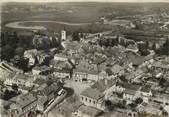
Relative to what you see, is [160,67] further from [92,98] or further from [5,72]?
[5,72]

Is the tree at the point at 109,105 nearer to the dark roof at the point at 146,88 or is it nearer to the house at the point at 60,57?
the dark roof at the point at 146,88

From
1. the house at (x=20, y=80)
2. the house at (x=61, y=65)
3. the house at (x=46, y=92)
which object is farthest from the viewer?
the house at (x=61, y=65)

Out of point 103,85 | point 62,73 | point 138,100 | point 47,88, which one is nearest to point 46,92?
point 47,88

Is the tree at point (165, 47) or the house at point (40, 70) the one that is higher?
the tree at point (165, 47)

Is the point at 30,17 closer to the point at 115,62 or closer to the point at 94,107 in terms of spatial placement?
the point at 115,62

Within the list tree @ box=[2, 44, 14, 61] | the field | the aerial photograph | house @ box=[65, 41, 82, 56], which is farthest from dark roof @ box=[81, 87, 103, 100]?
tree @ box=[2, 44, 14, 61]

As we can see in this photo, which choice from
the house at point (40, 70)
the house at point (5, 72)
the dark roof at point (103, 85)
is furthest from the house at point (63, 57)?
the dark roof at point (103, 85)
